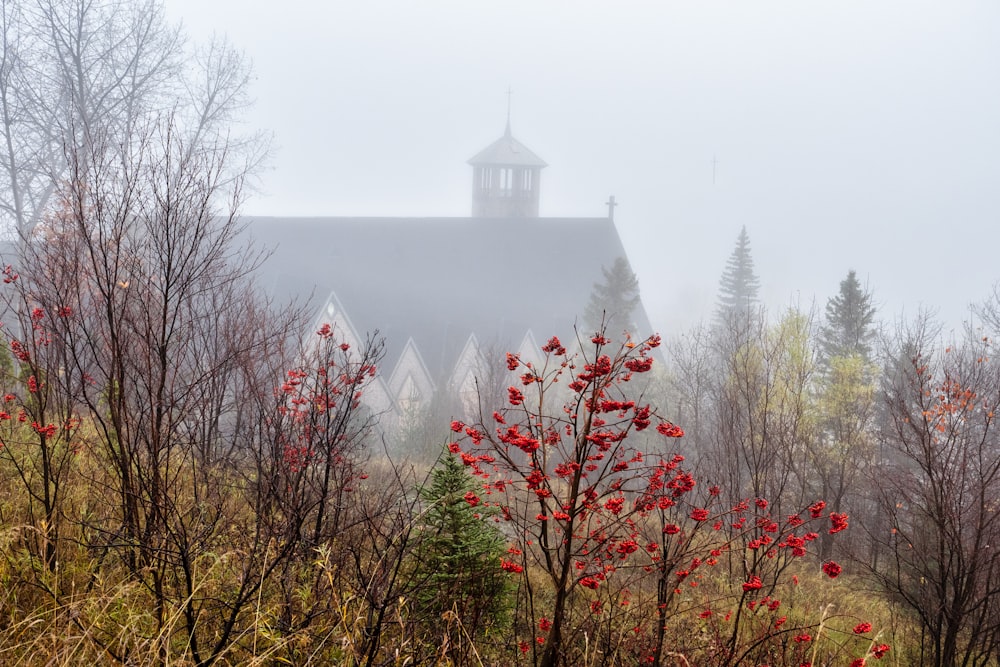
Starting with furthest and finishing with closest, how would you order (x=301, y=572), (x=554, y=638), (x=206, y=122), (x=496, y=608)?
(x=206, y=122) < (x=496, y=608) < (x=301, y=572) < (x=554, y=638)

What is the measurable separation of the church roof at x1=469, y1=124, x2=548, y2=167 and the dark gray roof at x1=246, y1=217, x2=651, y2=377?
12.5 feet

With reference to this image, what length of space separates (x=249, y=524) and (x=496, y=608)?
7.49 feet

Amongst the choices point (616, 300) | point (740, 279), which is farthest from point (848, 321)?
point (740, 279)

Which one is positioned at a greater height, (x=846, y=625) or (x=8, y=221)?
(x=8, y=221)

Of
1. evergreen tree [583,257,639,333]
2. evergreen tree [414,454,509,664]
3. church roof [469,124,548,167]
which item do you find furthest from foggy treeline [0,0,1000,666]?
church roof [469,124,548,167]

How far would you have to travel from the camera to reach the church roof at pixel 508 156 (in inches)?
1748


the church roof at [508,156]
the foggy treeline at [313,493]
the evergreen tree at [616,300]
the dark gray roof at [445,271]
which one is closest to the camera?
the foggy treeline at [313,493]

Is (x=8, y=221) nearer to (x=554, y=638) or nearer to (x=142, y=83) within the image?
(x=142, y=83)

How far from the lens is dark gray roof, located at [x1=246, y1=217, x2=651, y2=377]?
36656 mm

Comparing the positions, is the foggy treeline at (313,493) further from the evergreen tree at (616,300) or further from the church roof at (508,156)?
the church roof at (508,156)

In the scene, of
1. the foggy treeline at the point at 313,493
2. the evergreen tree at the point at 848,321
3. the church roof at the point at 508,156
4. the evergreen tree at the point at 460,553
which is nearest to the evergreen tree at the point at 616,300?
the evergreen tree at the point at 848,321

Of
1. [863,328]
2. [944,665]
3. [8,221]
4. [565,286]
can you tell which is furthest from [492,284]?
[944,665]

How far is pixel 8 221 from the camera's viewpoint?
656 inches

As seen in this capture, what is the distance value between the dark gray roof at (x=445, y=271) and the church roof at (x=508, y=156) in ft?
12.5
